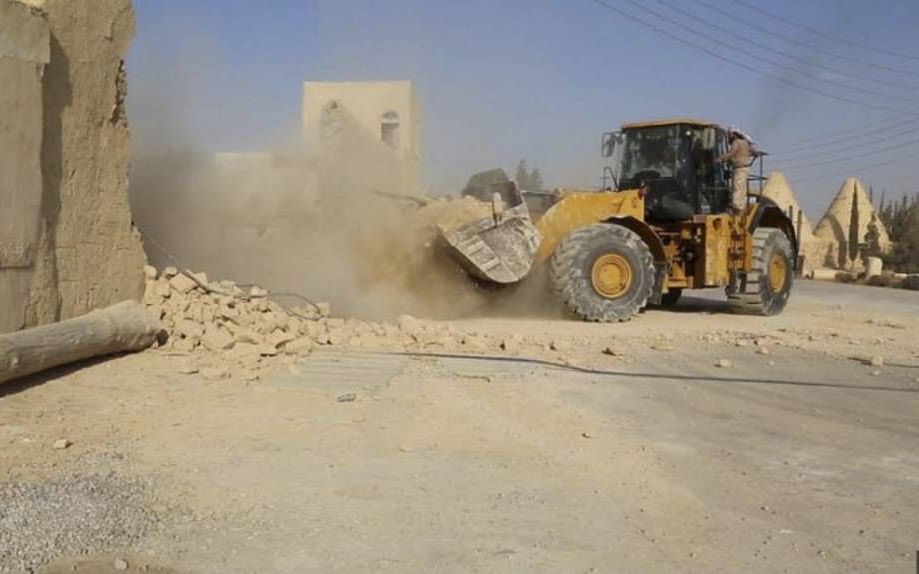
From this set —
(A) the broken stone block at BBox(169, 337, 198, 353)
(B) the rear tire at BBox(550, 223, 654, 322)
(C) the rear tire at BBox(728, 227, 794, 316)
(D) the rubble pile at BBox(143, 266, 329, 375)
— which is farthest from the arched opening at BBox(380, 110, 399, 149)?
(A) the broken stone block at BBox(169, 337, 198, 353)

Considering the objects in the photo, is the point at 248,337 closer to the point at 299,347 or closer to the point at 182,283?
the point at 299,347

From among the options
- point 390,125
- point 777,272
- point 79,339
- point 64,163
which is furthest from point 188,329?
point 390,125

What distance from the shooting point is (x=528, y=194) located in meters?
12.7

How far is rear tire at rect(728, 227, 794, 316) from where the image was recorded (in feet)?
44.5

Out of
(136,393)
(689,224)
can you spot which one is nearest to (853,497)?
(136,393)

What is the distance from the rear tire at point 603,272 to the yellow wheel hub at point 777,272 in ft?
9.50

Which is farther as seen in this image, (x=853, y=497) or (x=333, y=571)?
(x=853, y=497)

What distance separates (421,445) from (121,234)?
381cm

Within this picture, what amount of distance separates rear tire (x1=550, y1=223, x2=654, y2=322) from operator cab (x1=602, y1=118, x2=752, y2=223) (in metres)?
1.15

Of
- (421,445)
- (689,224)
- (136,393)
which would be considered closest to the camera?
(421,445)

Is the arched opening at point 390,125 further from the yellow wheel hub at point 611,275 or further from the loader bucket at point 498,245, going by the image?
the loader bucket at point 498,245

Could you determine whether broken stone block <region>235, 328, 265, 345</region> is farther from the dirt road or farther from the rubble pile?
the dirt road

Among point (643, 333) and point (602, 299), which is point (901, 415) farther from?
point (602, 299)

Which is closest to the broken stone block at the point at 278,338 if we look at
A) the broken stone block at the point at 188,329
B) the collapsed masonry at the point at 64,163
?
the broken stone block at the point at 188,329
